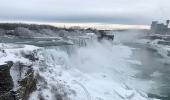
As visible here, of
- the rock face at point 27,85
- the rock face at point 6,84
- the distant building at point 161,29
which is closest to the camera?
the rock face at point 6,84

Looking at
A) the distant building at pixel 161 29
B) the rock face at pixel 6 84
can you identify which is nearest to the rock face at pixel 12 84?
the rock face at pixel 6 84

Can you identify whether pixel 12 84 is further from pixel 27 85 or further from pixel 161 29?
pixel 161 29

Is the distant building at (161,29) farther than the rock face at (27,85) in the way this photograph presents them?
Yes

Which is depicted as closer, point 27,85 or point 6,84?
point 6,84

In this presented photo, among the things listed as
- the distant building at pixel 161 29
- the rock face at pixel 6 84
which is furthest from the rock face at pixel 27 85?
the distant building at pixel 161 29

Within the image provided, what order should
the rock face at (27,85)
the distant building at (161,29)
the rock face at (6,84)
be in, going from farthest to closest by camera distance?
1. the distant building at (161,29)
2. the rock face at (27,85)
3. the rock face at (6,84)

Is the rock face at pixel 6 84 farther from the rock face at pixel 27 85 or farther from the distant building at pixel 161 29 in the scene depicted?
the distant building at pixel 161 29

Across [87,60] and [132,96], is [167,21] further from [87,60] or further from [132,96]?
[132,96]

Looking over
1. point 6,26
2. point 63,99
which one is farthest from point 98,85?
point 6,26

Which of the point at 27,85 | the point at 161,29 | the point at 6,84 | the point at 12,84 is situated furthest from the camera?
the point at 161,29

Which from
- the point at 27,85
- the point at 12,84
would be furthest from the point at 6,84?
the point at 27,85

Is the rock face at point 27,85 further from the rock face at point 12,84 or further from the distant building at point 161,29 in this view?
the distant building at point 161,29

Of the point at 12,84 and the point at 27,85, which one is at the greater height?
the point at 12,84
